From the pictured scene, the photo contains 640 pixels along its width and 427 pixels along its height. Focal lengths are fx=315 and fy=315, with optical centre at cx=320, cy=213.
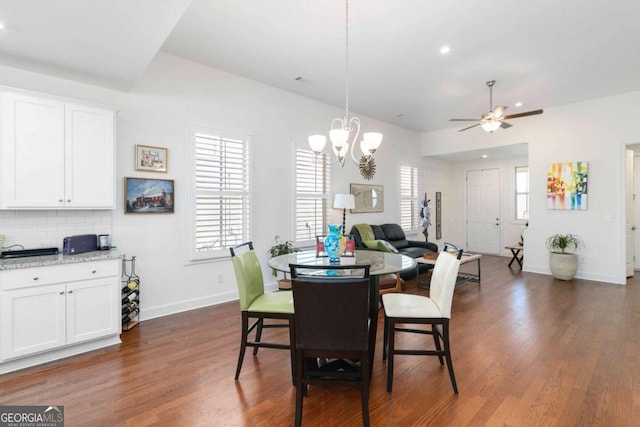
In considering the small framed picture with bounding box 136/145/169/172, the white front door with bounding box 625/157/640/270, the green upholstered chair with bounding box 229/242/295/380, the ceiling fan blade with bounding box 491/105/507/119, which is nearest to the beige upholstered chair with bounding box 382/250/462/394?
the green upholstered chair with bounding box 229/242/295/380

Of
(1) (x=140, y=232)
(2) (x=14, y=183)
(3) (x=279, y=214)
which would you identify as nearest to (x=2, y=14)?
(2) (x=14, y=183)

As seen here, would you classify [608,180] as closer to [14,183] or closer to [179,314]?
[179,314]

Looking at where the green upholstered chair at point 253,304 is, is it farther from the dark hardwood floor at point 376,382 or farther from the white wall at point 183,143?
the white wall at point 183,143

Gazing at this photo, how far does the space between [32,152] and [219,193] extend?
6.18 ft

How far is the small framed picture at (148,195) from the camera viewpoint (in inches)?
139

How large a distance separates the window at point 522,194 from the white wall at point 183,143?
5643 mm

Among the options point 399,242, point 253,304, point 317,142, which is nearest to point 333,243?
point 253,304

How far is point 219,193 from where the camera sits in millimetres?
4207

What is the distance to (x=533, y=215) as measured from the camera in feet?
20.4

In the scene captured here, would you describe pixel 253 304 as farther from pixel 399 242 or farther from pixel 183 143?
pixel 399 242

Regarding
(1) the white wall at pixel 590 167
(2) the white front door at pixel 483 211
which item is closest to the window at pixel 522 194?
(2) the white front door at pixel 483 211

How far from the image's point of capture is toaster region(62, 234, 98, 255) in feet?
9.78

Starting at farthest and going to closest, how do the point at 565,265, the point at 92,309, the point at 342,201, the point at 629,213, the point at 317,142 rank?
the point at 629,213 < the point at 565,265 < the point at 342,201 < the point at 317,142 < the point at 92,309

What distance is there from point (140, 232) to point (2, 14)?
7.08 ft
